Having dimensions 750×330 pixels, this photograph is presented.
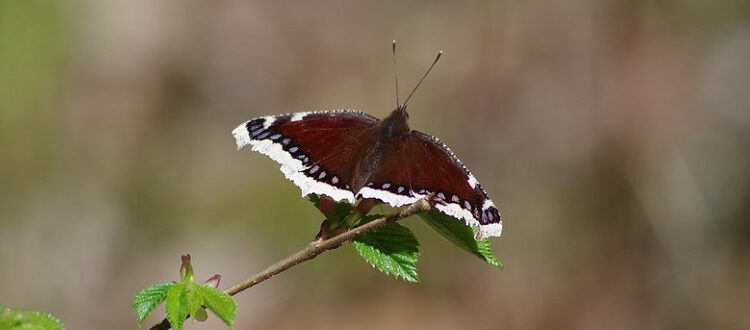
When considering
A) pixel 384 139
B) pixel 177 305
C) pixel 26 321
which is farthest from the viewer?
pixel 384 139

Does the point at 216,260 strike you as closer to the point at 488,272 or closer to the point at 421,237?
the point at 421,237

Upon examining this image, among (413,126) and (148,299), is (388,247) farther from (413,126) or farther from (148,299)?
(413,126)

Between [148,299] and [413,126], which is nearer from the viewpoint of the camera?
[148,299]

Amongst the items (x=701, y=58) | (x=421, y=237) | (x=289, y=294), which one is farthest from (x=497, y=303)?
(x=701, y=58)

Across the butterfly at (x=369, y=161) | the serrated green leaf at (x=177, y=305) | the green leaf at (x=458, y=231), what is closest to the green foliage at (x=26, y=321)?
the serrated green leaf at (x=177, y=305)

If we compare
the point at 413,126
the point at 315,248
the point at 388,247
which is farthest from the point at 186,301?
the point at 413,126

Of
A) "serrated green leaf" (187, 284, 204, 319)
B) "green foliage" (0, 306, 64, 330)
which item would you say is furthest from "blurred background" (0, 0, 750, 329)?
"green foliage" (0, 306, 64, 330)

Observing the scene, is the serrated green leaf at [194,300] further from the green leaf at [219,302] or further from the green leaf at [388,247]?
the green leaf at [388,247]
